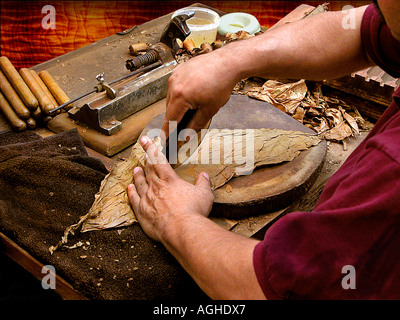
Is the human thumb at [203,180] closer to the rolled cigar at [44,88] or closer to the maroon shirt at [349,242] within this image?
the maroon shirt at [349,242]

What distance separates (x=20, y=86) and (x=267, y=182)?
1.20 meters

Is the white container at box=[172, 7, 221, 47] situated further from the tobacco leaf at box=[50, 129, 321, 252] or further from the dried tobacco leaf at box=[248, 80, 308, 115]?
the tobacco leaf at box=[50, 129, 321, 252]

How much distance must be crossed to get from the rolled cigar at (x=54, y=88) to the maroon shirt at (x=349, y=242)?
4.50 feet

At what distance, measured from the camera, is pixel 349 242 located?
0.94 m

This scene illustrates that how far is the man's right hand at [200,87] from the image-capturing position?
1402mm

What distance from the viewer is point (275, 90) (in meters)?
2.09

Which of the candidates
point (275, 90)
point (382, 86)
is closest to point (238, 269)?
point (275, 90)

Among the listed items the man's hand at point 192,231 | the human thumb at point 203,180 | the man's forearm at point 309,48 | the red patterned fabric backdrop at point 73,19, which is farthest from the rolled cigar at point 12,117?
the red patterned fabric backdrop at point 73,19

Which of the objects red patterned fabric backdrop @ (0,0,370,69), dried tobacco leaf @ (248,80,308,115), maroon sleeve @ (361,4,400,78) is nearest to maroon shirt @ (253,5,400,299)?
maroon sleeve @ (361,4,400,78)

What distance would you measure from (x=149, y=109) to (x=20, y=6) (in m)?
2.42

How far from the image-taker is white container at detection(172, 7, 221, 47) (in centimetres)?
253

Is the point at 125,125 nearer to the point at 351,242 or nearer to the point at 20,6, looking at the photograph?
the point at 351,242

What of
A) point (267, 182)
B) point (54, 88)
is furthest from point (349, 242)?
point (54, 88)

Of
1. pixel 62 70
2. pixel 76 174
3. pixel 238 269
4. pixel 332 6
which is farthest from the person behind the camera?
pixel 332 6
